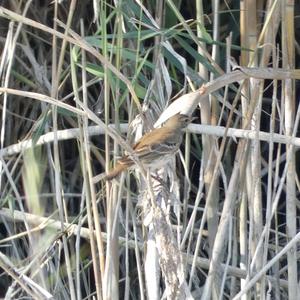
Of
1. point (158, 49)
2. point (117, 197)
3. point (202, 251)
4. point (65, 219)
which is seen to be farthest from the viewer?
point (202, 251)

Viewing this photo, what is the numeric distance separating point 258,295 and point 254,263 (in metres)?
0.15

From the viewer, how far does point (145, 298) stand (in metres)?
2.63

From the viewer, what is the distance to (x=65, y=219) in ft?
9.27

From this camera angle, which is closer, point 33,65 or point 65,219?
point 65,219

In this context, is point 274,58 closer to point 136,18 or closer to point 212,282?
point 136,18

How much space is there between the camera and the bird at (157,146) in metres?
2.30

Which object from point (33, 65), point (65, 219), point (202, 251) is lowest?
point (202, 251)

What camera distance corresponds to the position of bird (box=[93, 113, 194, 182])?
7.54 feet

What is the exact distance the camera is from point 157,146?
2.44m

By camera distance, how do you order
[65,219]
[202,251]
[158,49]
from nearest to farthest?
[158,49], [65,219], [202,251]

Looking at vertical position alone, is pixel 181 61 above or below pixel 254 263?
above

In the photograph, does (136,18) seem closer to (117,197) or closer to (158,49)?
(158,49)

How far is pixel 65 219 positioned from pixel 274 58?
0.91m

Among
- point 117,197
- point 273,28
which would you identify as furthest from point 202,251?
point 273,28
